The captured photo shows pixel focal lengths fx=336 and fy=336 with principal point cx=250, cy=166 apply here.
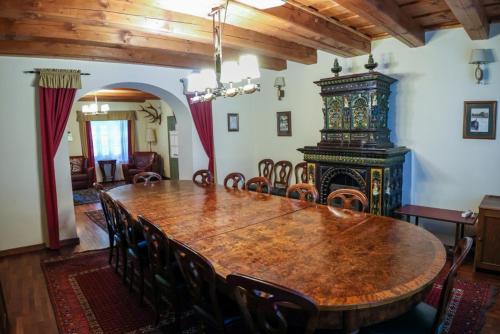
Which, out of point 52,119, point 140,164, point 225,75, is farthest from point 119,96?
point 225,75

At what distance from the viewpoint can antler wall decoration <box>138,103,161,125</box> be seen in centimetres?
950

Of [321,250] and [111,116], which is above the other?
[111,116]

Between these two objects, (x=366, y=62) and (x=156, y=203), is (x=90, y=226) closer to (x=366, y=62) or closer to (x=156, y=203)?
(x=156, y=203)

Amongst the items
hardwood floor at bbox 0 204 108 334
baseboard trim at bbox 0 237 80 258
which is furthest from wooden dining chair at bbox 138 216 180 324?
baseboard trim at bbox 0 237 80 258

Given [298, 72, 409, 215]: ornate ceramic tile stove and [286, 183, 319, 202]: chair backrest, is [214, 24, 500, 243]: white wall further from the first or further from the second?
[286, 183, 319, 202]: chair backrest

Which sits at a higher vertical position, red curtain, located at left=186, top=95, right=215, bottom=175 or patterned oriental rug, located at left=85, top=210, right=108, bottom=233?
red curtain, located at left=186, top=95, right=215, bottom=175

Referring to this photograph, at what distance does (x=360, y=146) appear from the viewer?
3934 mm

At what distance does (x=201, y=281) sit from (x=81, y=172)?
764cm

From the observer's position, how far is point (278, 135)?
18.3 feet

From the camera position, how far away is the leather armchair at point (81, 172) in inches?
319

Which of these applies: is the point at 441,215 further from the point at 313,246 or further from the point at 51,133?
the point at 51,133

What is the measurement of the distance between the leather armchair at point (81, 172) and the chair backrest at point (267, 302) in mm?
7766

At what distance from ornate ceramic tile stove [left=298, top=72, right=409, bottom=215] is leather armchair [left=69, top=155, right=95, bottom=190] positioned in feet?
20.0

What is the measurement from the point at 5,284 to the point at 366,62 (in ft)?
15.5
